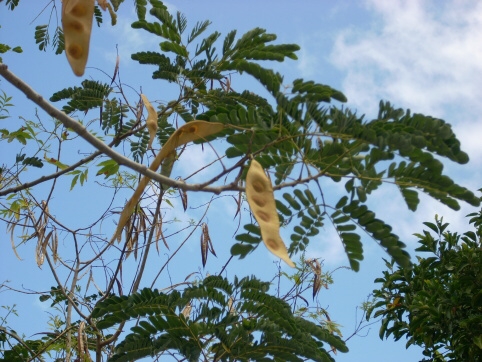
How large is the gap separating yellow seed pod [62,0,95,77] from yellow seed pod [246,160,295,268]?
27.3 inches

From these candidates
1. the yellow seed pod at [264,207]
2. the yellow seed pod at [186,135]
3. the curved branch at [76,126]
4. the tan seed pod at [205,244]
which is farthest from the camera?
the tan seed pod at [205,244]

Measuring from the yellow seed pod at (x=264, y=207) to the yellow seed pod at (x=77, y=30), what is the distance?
2.28 ft

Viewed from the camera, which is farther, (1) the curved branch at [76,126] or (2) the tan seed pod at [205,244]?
(2) the tan seed pod at [205,244]

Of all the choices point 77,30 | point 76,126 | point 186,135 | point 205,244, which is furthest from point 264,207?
point 205,244

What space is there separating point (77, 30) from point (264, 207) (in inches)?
34.3

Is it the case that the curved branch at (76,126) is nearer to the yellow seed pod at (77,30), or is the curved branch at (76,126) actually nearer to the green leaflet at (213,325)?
the yellow seed pod at (77,30)

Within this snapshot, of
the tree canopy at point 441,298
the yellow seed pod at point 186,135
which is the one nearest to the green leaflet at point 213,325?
the yellow seed pod at point 186,135

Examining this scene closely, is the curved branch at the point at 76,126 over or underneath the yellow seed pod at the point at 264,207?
over

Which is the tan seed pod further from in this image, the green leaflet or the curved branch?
the curved branch

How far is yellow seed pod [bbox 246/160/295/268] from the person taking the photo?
72.8 inches

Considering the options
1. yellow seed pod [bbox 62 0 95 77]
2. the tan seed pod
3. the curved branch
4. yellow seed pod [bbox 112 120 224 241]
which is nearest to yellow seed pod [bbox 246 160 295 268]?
the curved branch

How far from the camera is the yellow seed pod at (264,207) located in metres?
1.85

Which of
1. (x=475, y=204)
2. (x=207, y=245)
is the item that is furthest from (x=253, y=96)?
(x=207, y=245)

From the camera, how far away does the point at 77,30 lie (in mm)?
2324
